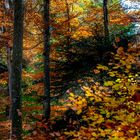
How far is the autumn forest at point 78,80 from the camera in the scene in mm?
4781

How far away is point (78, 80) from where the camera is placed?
8.80m

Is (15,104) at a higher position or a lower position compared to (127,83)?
lower

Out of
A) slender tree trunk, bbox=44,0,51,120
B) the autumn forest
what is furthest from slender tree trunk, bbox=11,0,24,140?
slender tree trunk, bbox=44,0,51,120

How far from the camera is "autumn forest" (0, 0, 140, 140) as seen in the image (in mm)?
4781

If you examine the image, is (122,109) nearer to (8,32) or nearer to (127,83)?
(127,83)

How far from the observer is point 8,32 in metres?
16.7

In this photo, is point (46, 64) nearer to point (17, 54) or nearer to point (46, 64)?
point (46, 64)

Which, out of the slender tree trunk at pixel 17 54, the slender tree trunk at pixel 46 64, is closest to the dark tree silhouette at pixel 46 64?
the slender tree trunk at pixel 46 64

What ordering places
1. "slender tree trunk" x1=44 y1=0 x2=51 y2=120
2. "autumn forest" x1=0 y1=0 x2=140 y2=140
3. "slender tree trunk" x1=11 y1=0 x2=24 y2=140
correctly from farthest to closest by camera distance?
"slender tree trunk" x1=44 y1=0 x2=51 y2=120 → "slender tree trunk" x1=11 y1=0 x2=24 y2=140 → "autumn forest" x1=0 y1=0 x2=140 y2=140

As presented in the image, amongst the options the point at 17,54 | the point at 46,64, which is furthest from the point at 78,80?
the point at 46,64

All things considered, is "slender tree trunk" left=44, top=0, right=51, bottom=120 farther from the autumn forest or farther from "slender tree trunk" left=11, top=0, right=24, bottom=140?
"slender tree trunk" left=11, top=0, right=24, bottom=140

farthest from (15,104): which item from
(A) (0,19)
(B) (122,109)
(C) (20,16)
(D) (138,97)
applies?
(A) (0,19)

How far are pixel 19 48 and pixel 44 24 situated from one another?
14.2ft

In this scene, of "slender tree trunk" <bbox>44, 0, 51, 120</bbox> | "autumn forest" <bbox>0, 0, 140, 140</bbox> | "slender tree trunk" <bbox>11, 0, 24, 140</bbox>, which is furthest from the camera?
"slender tree trunk" <bbox>44, 0, 51, 120</bbox>
